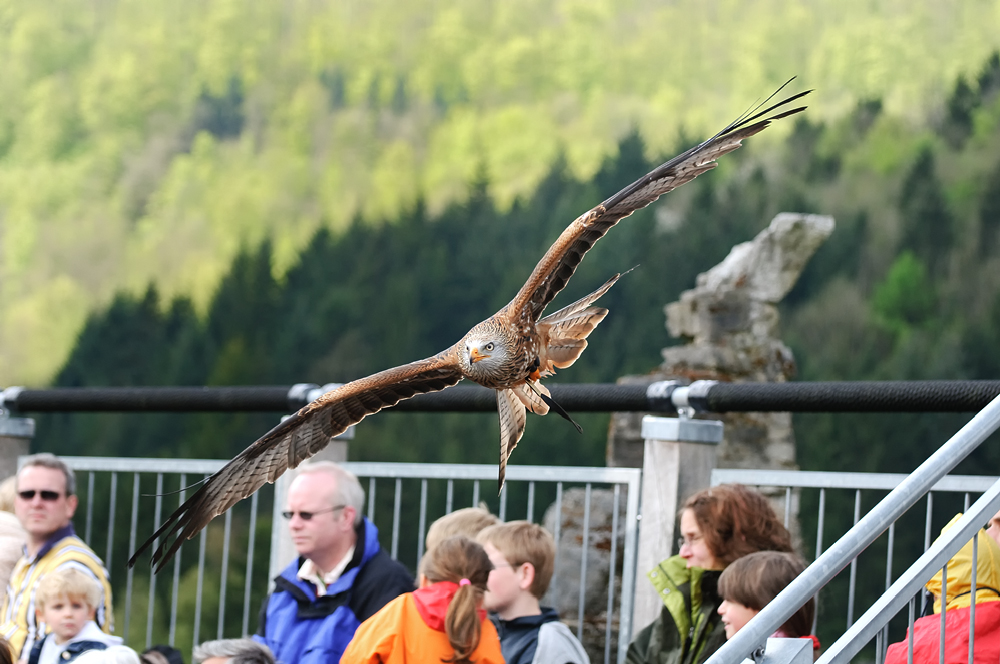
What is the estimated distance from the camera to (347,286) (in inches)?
832

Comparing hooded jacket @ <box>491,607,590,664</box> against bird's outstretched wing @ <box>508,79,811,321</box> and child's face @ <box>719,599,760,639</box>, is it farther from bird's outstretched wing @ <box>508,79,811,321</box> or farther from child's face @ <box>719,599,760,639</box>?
bird's outstretched wing @ <box>508,79,811,321</box>

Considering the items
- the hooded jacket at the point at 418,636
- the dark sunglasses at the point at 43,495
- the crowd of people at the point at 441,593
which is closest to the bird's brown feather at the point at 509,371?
the crowd of people at the point at 441,593

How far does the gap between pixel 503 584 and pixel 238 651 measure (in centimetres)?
68

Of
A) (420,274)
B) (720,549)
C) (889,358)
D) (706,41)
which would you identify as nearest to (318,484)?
(720,549)

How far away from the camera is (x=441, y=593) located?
2.70 meters

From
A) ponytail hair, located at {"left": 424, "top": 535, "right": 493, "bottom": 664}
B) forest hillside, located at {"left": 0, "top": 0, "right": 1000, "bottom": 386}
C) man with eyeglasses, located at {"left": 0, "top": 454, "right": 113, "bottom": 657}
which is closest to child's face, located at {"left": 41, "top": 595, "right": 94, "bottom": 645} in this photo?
man with eyeglasses, located at {"left": 0, "top": 454, "right": 113, "bottom": 657}

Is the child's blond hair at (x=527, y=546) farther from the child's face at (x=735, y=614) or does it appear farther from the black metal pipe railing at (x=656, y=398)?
the child's face at (x=735, y=614)

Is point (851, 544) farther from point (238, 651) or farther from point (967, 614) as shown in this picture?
point (238, 651)

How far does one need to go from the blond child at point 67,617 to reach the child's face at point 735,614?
1.76 m

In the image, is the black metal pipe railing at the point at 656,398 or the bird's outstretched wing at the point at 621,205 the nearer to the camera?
the black metal pipe railing at the point at 656,398

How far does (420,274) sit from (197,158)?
502 centimetres

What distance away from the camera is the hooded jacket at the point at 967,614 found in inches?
89.3

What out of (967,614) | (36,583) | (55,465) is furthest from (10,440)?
(967,614)

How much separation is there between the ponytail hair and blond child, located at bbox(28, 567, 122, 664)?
112cm
